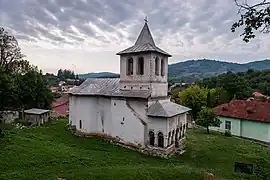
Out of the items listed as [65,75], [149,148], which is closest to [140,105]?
[149,148]

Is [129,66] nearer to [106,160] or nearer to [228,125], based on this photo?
[106,160]

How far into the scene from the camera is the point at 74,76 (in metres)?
187

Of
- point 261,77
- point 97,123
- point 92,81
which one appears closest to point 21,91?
point 92,81

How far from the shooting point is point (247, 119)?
33.0 meters

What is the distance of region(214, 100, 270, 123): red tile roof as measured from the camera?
32.2m

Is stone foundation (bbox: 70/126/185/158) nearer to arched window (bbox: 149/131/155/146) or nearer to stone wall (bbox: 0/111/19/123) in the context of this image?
arched window (bbox: 149/131/155/146)

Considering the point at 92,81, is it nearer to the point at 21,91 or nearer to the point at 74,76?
the point at 21,91

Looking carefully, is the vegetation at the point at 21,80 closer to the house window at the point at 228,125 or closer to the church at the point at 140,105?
the church at the point at 140,105

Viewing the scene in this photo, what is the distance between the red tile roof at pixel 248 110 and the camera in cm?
3225

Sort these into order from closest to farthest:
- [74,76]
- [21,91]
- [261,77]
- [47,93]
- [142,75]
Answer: [142,75]
[21,91]
[47,93]
[261,77]
[74,76]

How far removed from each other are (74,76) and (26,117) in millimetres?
154077

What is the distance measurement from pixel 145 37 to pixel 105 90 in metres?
6.31

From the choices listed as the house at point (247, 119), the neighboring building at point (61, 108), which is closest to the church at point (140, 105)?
the house at point (247, 119)

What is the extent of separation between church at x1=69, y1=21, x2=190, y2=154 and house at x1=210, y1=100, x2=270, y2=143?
11.5 metres
